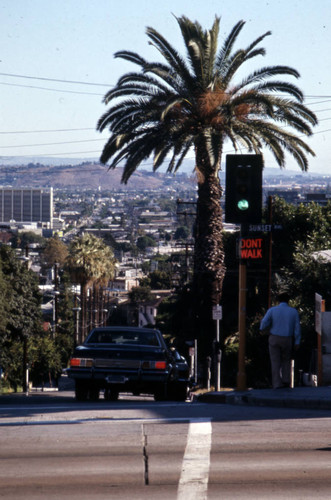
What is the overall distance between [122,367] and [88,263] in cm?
4907

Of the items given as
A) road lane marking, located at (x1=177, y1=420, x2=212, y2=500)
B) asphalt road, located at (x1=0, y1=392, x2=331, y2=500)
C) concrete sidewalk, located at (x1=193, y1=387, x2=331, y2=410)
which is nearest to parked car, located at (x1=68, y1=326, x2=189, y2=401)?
concrete sidewalk, located at (x1=193, y1=387, x2=331, y2=410)

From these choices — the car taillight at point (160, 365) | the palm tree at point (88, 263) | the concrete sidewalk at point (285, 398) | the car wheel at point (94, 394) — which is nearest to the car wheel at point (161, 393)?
the car taillight at point (160, 365)

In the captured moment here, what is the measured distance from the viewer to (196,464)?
8484mm

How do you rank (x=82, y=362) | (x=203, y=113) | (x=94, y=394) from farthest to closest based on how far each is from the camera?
1. (x=203, y=113)
2. (x=94, y=394)
3. (x=82, y=362)

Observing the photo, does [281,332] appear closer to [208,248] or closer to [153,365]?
[153,365]

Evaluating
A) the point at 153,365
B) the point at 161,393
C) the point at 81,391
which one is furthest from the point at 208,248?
the point at 153,365

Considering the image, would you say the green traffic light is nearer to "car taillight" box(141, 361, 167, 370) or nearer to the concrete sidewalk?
"car taillight" box(141, 361, 167, 370)

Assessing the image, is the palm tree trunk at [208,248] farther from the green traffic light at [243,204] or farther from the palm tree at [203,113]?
the green traffic light at [243,204]

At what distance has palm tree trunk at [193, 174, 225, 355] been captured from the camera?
29.2 metres

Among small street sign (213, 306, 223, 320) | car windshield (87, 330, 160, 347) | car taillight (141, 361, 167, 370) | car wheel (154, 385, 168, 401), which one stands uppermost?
car windshield (87, 330, 160, 347)

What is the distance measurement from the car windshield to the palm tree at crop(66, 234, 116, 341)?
4648cm

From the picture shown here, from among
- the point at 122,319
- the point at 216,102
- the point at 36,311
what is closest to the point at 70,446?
the point at 216,102

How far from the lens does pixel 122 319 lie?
9856cm

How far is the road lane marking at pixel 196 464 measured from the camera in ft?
24.7
